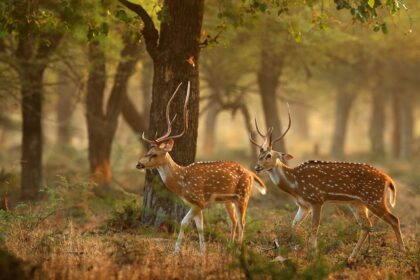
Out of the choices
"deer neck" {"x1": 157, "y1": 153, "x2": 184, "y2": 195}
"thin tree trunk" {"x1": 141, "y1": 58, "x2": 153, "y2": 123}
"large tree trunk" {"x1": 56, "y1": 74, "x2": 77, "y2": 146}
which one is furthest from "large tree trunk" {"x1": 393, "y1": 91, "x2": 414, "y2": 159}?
"deer neck" {"x1": 157, "y1": 153, "x2": 184, "y2": 195}

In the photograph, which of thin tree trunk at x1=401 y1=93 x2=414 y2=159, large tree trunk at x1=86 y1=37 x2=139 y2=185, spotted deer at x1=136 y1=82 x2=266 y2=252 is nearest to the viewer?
spotted deer at x1=136 y1=82 x2=266 y2=252

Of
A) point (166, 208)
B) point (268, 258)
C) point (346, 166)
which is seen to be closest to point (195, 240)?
point (166, 208)

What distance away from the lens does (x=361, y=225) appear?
11.1m

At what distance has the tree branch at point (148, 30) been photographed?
39.0 ft

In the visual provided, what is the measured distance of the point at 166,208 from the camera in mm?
12391

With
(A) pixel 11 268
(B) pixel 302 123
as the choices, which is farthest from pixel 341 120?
(A) pixel 11 268

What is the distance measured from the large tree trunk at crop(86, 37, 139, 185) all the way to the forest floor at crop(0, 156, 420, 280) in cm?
412

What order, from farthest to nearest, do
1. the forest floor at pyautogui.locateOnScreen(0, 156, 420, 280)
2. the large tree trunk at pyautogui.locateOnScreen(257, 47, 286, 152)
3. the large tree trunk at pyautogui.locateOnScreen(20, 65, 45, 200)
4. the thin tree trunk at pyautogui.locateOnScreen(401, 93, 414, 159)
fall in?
1. the thin tree trunk at pyautogui.locateOnScreen(401, 93, 414, 159)
2. the large tree trunk at pyautogui.locateOnScreen(257, 47, 286, 152)
3. the large tree trunk at pyautogui.locateOnScreen(20, 65, 45, 200)
4. the forest floor at pyautogui.locateOnScreen(0, 156, 420, 280)

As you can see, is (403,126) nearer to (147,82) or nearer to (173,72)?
(147,82)

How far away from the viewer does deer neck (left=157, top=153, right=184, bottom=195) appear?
11.3 meters

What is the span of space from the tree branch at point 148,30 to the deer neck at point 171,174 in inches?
76.3

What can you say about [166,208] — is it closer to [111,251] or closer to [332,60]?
[111,251]

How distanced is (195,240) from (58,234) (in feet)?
6.98

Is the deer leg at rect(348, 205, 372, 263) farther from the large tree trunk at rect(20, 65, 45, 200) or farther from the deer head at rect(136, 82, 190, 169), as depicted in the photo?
the large tree trunk at rect(20, 65, 45, 200)
